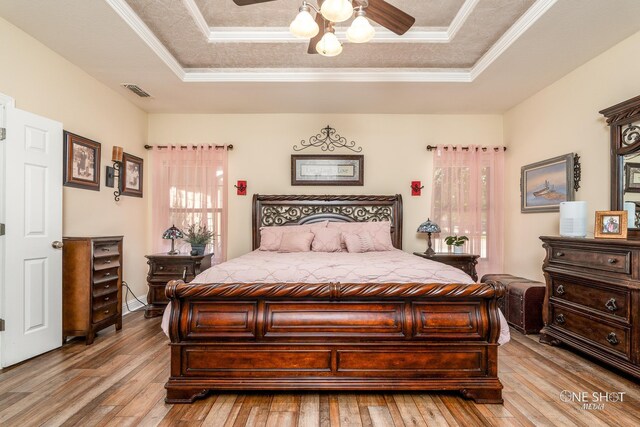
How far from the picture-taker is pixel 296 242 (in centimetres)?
383

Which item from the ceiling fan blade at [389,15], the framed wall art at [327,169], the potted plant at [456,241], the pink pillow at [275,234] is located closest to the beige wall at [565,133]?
the potted plant at [456,241]

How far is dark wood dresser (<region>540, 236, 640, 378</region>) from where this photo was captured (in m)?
2.36

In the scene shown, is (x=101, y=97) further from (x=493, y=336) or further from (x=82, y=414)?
(x=493, y=336)

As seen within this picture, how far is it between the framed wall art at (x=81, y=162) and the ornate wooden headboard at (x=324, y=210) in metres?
1.87

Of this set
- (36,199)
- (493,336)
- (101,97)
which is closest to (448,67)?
(493,336)

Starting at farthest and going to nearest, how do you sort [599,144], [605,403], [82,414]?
[599,144] < [605,403] < [82,414]

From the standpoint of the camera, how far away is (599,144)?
3.16 metres

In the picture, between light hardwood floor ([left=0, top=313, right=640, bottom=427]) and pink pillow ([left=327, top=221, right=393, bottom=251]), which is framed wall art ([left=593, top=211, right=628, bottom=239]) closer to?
light hardwood floor ([left=0, top=313, right=640, bottom=427])

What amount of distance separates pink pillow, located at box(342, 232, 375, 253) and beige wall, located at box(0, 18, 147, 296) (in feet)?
9.29

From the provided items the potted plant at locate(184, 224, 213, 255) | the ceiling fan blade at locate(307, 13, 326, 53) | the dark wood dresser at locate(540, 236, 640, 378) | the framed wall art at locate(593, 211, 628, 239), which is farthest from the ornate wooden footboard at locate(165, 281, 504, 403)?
the potted plant at locate(184, 224, 213, 255)

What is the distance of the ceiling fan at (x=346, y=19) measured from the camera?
1.66 m

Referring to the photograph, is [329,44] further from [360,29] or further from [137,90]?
[137,90]

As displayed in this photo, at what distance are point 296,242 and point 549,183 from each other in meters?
3.00

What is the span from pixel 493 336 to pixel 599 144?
237 cm
